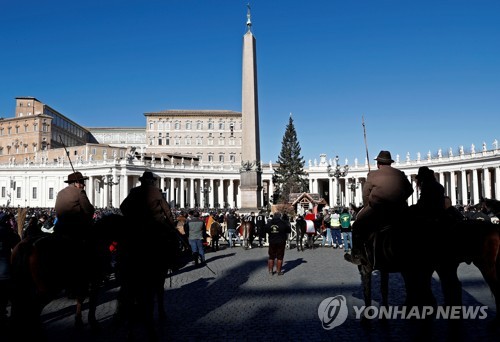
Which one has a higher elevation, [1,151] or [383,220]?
[1,151]

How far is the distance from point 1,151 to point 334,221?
272ft

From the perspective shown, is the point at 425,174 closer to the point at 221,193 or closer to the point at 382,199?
the point at 382,199

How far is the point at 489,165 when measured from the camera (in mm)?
56219

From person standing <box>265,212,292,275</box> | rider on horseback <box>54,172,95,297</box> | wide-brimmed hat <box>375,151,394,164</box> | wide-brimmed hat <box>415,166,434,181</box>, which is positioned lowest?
person standing <box>265,212,292,275</box>

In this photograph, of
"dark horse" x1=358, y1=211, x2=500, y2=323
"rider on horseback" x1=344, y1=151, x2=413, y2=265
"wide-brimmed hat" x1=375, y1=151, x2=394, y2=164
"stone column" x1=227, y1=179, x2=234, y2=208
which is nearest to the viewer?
"dark horse" x1=358, y1=211, x2=500, y2=323

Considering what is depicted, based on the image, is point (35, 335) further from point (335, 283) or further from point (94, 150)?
point (94, 150)

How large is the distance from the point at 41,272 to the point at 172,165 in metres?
64.5

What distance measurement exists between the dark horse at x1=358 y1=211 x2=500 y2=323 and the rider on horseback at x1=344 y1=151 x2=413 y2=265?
23 centimetres

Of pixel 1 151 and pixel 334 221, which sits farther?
pixel 1 151

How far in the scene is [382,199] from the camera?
18.8 feet

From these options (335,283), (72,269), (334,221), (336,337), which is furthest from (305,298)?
(334,221)

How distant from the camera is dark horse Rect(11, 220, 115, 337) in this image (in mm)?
5191

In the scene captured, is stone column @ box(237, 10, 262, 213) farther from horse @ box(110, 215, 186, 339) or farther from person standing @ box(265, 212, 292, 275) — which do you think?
horse @ box(110, 215, 186, 339)

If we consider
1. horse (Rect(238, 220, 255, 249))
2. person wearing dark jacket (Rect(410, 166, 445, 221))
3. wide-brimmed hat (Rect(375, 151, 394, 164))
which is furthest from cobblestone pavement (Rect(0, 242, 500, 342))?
horse (Rect(238, 220, 255, 249))
